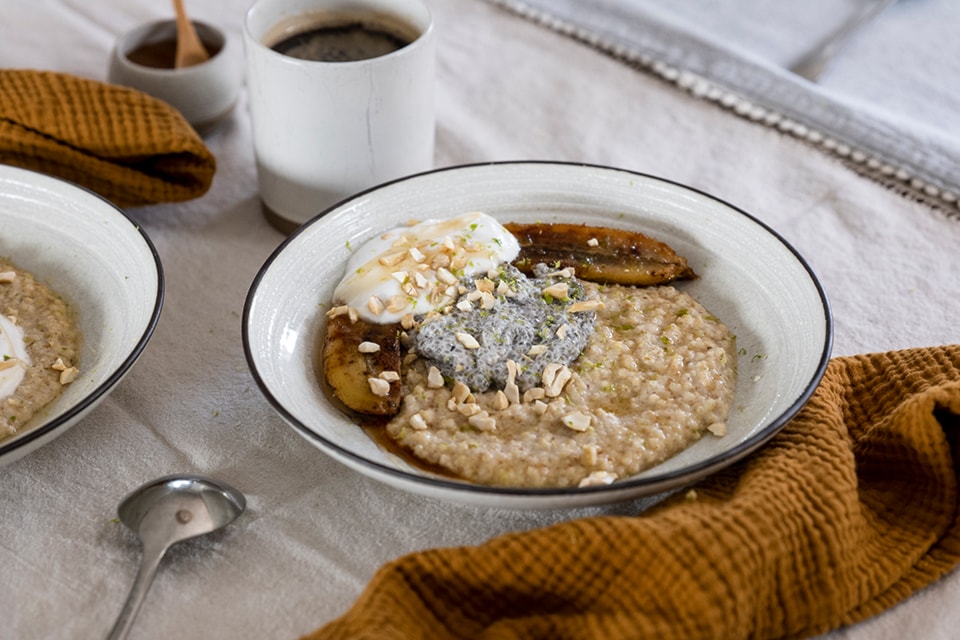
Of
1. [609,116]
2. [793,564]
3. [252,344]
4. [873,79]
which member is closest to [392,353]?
[252,344]

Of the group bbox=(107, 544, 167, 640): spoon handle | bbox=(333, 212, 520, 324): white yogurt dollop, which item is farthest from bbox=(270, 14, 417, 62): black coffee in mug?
bbox=(107, 544, 167, 640): spoon handle

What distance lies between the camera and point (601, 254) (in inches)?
72.6

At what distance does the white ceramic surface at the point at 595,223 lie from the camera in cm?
134

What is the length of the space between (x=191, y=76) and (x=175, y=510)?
3.89 ft

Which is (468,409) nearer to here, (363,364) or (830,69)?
(363,364)

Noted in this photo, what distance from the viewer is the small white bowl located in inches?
89.1

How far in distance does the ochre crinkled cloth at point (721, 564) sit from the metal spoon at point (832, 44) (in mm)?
1423

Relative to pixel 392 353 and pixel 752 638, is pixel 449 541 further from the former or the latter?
pixel 752 638

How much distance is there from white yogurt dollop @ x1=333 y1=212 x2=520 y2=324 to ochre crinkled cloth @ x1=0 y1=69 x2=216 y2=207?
54 cm

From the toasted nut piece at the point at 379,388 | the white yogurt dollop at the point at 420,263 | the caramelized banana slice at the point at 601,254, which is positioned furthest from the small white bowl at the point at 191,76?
the toasted nut piece at the point at 379,388

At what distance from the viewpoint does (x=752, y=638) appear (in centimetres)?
128

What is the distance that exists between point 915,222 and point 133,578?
1.73 meters

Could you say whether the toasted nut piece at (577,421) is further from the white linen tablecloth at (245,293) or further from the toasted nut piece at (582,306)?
the toasted nut piece at (582,306)

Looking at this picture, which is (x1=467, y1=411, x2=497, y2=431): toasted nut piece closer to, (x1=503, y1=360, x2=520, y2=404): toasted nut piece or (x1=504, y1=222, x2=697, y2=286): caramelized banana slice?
(x1=503, y1=360, x2=520, y2=404): toasted nut piece
